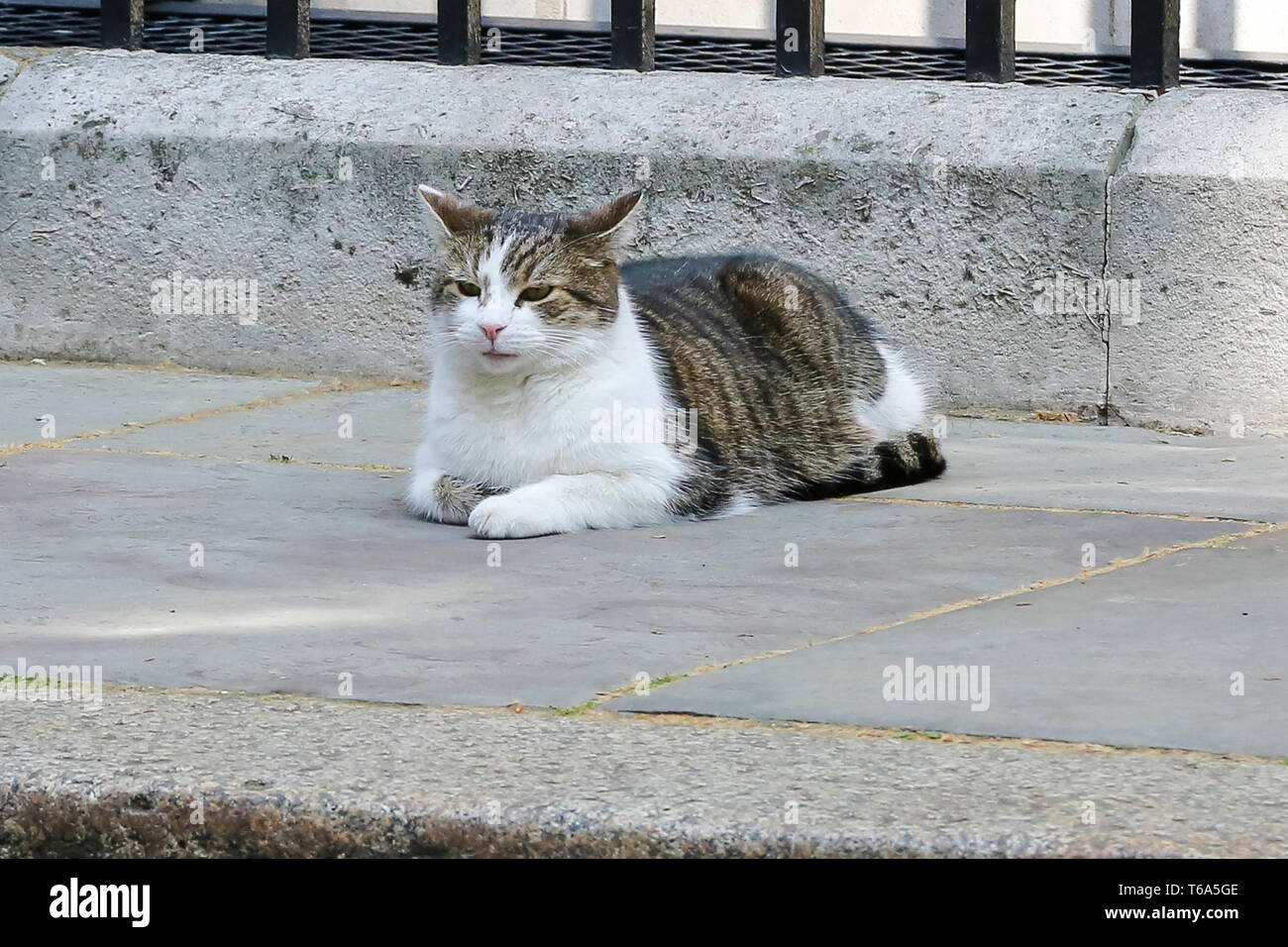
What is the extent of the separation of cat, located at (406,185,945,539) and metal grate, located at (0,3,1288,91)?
2.17 meters

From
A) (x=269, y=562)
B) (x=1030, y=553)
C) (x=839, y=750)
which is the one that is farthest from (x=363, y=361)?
(x=839, y=750)

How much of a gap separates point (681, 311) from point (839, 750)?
9.43 ft

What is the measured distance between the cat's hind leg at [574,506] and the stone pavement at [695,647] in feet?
0.25

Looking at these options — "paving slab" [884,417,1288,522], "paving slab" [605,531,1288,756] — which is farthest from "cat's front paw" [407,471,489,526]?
"paving slab" [605,531,1288,756]

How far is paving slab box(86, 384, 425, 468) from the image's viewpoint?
6051mm

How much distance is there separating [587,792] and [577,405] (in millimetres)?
2359

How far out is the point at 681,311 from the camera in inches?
230

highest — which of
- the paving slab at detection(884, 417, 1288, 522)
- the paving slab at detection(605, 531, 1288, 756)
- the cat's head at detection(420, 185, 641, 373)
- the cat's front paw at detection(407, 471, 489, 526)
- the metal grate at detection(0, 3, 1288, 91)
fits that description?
the metal grate at detection(0, 3, 1288, 91)

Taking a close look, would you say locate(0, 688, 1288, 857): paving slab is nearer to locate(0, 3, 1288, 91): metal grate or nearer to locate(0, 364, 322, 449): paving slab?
locate(0, 364, 322, 449): paving slab

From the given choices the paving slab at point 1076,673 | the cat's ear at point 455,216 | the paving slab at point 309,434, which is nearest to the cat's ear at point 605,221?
the cat's ear at point 455,216

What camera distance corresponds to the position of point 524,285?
512 centimetres
